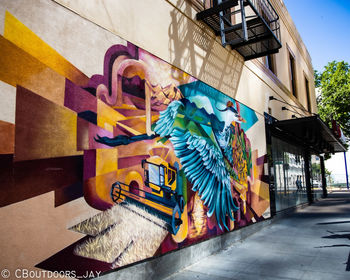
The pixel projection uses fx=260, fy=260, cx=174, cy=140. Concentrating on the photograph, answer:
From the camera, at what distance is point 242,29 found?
260 inches

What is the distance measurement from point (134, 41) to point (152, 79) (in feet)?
2.44

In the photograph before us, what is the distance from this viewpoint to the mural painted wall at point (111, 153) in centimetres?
298

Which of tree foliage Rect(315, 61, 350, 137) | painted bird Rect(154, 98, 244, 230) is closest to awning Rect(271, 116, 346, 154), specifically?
painted bird Rect(154, 98, 244, 230)

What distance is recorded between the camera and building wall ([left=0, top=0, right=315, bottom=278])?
9.52ft

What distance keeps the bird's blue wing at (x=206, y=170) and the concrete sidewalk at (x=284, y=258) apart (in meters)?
1.04

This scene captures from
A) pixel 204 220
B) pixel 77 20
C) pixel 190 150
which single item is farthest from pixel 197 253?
pixel 77 20

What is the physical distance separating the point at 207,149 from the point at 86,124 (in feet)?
11.3

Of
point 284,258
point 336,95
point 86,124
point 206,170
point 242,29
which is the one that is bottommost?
point 284,258

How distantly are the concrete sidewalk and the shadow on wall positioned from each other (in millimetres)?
4258

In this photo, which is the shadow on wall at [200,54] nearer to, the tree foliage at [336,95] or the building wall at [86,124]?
the building wall at [86,124]

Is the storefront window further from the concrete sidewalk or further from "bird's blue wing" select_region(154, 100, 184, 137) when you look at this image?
"bird's blue wing" select_region(154, 100, 184, 137)

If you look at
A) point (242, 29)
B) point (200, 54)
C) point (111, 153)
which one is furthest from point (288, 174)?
point (111, 153)

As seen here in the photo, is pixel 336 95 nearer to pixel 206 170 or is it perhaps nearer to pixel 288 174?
pixel 288 174

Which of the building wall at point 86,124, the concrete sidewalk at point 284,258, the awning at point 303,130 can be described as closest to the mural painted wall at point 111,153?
the building wall at point 86,124
